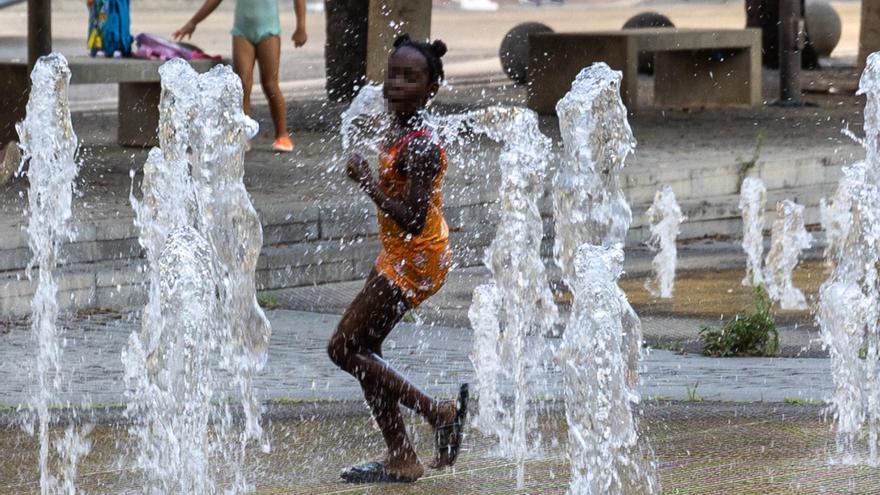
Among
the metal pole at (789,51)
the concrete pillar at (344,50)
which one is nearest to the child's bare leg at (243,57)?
the concrete pillar at (344,50)

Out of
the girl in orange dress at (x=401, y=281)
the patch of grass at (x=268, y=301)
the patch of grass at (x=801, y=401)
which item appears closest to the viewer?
the girl in orange dress at (x=401, y=281)

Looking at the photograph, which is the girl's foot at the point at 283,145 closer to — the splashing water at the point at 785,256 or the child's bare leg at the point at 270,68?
the child's bare leg at the point at 270,68

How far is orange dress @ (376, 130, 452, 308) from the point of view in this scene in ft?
17.6

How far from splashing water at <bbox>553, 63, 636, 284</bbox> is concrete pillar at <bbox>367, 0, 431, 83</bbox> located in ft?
13.1

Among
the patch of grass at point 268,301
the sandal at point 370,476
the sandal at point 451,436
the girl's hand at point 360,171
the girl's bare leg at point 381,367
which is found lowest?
the patch of grass at point 268,301

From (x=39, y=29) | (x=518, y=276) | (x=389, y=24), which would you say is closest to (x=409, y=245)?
(x=518, y=276)

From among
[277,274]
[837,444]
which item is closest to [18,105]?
[277,274]

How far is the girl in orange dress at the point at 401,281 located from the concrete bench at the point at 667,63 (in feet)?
36.8

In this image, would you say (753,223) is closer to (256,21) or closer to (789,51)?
(256,21)

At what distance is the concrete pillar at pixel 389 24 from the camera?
14.4 metres

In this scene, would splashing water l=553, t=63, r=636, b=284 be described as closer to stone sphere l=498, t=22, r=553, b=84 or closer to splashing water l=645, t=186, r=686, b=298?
splashing water l=645, t=186, r=686, b=298

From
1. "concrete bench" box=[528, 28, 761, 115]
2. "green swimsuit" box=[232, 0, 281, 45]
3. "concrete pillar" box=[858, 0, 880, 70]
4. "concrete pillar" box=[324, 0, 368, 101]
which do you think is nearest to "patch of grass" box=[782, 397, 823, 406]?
"green swimsuit" box=[232, 0, 281, 45]

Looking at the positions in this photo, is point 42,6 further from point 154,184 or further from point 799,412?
point 799,412

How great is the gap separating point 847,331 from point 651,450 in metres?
1.06
